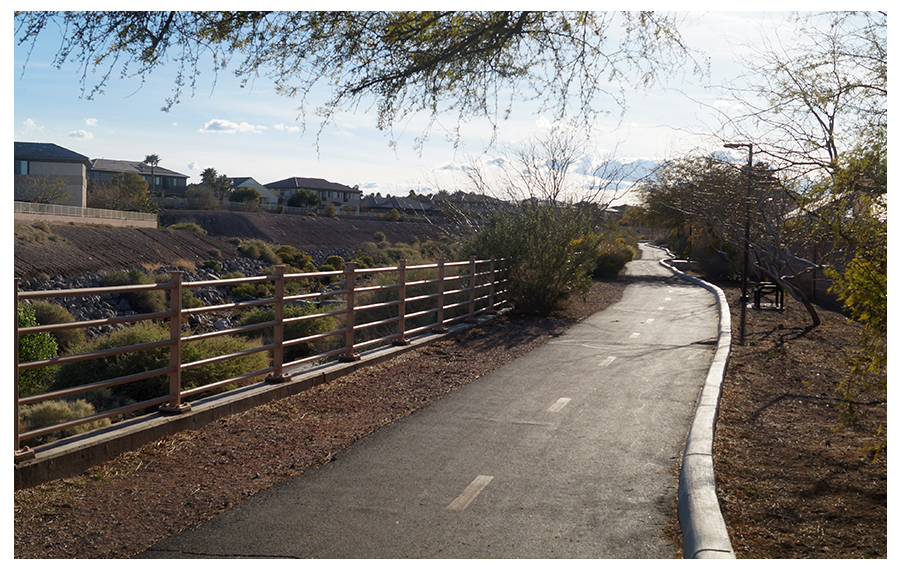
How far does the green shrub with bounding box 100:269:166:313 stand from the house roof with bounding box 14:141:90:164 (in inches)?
1470

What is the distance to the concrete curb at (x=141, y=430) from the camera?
5.20m

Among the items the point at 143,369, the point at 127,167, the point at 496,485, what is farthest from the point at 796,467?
the point at 127,167

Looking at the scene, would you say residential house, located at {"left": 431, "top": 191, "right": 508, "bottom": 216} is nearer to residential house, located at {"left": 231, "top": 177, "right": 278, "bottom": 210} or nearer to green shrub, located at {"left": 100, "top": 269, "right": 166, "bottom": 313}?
green shrub, located at {"left": 100, "top": 269, "right": 166, "bottom": 313}

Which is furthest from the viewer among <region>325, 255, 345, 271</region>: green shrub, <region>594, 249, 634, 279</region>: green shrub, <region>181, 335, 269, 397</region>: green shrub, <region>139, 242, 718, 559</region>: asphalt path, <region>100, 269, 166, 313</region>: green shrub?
<region>325, 255, 345, 271</region>: green shrub

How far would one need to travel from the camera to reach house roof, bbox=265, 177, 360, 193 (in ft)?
445

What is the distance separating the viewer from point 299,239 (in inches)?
3179

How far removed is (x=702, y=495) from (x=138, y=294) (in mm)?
37138

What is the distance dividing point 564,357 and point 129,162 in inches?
4751

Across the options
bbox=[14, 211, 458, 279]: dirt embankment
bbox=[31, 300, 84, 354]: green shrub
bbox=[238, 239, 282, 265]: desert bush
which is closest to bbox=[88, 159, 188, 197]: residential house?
bbox=[14, 211, 458, 279]: dirt embankment

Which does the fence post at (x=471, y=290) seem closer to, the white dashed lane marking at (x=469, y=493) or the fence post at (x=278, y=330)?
the fence post at (x=278, y=330)

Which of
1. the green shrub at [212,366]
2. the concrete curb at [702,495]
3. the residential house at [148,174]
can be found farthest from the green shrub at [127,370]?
the residential house at [148,174]

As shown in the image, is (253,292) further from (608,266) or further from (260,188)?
(260,188)

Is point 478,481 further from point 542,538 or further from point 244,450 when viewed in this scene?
point 244,450

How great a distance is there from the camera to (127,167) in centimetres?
11106
